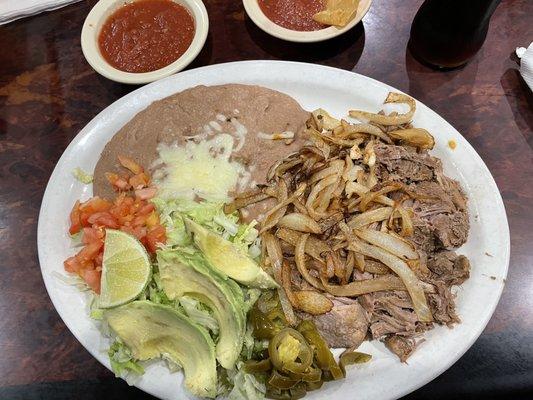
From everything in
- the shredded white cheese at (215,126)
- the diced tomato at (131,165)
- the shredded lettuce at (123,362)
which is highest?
the shredded white cheese at (215,126)

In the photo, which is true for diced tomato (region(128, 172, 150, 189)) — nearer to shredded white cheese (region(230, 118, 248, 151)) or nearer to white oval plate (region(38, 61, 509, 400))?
white oval plate (region(38, 61, 509, 400))

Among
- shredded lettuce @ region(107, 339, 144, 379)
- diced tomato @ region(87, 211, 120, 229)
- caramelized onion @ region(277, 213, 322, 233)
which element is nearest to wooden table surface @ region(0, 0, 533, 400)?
shredded lettuce @ region(107, 339, 144, 379)

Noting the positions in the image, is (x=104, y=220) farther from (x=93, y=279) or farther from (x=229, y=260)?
(x=229, y=260)

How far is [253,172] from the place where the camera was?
278 centimetres

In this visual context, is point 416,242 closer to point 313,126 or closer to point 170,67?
point 313,126

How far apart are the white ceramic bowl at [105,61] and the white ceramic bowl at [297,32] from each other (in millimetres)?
317

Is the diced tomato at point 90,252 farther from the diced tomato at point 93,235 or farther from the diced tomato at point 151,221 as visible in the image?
the diced tomato at point 151,221

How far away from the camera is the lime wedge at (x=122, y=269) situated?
7.69ft

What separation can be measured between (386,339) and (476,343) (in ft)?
1.81

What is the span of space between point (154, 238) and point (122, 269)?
0.25m

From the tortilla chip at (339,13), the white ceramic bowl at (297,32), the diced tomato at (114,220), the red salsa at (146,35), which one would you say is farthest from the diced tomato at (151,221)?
the tortilla chip at (339,13)

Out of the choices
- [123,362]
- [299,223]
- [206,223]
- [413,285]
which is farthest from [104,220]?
[413,285]

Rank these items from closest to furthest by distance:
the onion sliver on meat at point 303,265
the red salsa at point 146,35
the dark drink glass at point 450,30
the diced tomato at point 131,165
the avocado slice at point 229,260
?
the avocado slice at point 229,260
the onion sliver on meat at point 303,265
the dark drink glass at point 450,30
the diced tomato at point 131,165
the red salsa at point 146,35

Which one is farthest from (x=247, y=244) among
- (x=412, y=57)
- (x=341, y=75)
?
(x=412, y=57)
